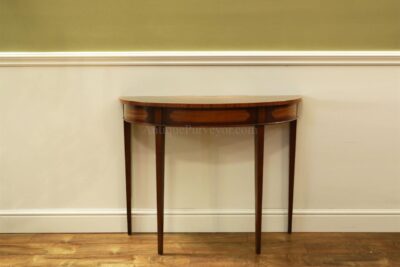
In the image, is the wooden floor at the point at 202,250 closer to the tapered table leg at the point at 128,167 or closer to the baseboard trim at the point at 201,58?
the tapered table leg at the point at 128,167

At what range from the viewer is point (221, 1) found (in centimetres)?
191

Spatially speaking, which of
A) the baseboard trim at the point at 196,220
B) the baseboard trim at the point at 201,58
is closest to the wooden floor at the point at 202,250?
the baseboard trim at the point at 196,220

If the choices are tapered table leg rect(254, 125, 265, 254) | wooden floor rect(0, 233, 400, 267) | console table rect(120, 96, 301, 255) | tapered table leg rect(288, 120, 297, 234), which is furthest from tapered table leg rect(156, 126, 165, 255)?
tapered table leg rect(288, 120, 297, 234)

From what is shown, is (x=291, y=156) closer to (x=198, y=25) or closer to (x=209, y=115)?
(x=209, y=115)

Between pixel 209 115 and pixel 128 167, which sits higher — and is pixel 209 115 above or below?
above

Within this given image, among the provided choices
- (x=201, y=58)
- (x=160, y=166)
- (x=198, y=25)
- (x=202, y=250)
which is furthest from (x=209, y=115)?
(x=202, y=250)

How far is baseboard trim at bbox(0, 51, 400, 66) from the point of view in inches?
75.9

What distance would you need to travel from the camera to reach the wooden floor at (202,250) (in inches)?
69.2

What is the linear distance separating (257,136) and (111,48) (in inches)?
34.0

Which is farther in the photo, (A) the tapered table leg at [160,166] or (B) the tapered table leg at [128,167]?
(B) the tapered table leg at [128,167]

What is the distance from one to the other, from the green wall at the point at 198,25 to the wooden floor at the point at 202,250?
3.18 feet

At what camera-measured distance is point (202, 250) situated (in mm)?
1875

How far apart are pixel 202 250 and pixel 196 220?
0.23m

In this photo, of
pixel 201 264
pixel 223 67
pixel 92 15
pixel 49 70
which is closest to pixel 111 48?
pixel 92 15
